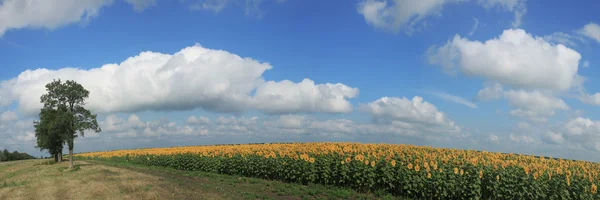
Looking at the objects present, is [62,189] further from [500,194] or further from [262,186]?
[500,194]

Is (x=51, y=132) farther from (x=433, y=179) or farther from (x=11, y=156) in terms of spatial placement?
(x=11, y=156)

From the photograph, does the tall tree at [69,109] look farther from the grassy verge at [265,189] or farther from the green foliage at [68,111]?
the grassy verge at [265,189]

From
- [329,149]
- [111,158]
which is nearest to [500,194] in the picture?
[329,149]

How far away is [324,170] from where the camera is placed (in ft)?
61.8

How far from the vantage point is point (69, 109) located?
30062 millimetres

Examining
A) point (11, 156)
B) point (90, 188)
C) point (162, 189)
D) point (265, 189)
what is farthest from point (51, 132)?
point (11, 156)

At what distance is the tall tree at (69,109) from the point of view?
1169 inches

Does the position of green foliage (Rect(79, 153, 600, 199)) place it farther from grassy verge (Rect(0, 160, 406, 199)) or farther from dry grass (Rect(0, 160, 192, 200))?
dry grass (Rect(0, 160, 192, 200))

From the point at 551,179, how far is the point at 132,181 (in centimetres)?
2038

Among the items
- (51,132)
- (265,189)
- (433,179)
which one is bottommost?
(265,189)

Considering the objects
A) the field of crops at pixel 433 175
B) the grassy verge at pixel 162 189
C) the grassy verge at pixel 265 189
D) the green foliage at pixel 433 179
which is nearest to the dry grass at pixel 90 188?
the grassy verge at pixel 162 189

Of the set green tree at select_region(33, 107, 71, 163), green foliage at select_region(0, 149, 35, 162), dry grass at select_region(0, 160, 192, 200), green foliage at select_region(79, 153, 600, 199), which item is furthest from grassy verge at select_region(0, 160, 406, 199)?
green foliage at select_region(0, 149, 35, 162)

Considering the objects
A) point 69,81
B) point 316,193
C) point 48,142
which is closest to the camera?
point 316,193

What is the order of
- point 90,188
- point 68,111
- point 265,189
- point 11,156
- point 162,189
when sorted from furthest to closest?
point 11,156 < point 68,111 < point 90,188 < point 265,189 < point 162,189
